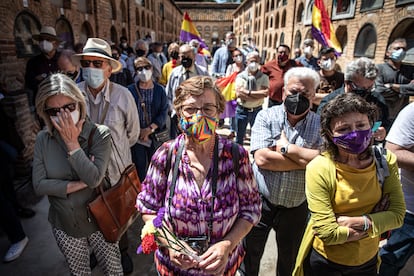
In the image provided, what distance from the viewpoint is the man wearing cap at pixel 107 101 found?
2.65 meters

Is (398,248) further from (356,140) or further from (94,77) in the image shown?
(94,77)

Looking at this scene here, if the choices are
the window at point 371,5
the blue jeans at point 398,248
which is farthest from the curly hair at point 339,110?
the window at point 371,5

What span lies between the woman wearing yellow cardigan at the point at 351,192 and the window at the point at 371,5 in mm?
9178

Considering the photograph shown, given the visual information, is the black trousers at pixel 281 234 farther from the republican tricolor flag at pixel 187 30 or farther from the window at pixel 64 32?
the republican tricolor flag at pixel 187 30

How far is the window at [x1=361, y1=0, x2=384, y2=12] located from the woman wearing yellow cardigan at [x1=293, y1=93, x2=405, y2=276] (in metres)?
9.18

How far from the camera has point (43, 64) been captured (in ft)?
15.6

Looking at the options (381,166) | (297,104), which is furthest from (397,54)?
(381,166)

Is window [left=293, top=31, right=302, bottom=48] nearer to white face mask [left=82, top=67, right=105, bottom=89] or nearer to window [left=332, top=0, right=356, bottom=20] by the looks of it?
window [left=332, top=0, right=356, bottom=20]

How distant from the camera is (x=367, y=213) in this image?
1769 millimetres

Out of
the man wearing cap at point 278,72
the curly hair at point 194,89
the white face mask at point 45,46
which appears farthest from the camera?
the man wearing cap at point 278,72

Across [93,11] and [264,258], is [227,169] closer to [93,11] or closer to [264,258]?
[264,258]

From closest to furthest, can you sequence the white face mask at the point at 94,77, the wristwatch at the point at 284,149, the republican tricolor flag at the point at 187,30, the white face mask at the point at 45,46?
the wristwatch at the point at 284,149, the white face mask at the point at 94,77, the white face mask at the point at 45,46, the republican tricolor flag at the point at 187,30

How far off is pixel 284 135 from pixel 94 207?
1.53 m

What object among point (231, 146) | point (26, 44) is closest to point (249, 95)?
point (231, 146)
